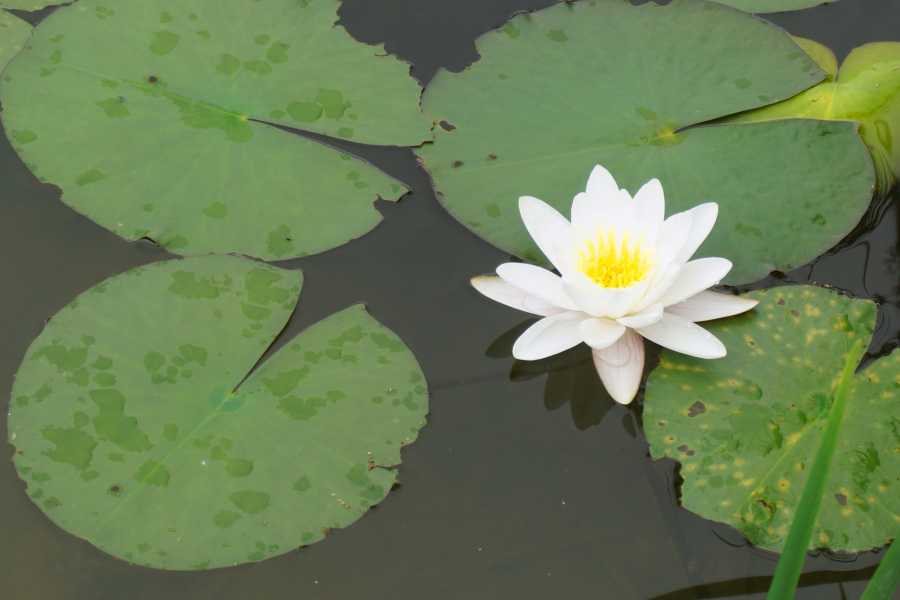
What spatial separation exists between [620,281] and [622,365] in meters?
0.28

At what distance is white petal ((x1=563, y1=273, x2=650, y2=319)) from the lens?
1.86 meters

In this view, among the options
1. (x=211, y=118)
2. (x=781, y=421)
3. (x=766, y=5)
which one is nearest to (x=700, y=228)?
(x=781, y=421)

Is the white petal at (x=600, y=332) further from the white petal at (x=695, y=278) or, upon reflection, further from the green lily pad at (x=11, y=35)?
the green lily pad at (x=11, y=35)

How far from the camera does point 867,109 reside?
247 cm

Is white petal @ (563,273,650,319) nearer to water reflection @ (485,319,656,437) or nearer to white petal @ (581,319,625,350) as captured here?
white petal @ (581,319,625,350)

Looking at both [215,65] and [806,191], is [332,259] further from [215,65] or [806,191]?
[806,191]

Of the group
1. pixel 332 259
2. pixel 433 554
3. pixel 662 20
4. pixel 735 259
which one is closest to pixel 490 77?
pixel 662 20

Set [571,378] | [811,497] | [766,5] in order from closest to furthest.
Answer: [811,497] → [571,378] → [766,5]

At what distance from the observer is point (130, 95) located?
2529 mm

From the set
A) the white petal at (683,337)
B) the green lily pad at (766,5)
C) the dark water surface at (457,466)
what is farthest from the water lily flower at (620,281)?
the green lily pad at (766,5)

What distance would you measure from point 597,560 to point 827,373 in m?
0.93

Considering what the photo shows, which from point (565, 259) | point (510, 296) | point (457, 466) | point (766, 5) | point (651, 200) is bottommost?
point (457, 466)

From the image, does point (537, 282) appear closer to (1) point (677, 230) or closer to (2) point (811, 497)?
(1) point (677, 230)

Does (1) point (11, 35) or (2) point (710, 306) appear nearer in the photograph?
(2) point (710, 306)
